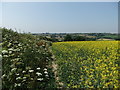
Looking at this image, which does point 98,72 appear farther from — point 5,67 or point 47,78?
point 5,67

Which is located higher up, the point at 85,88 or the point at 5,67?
the point at 5,67

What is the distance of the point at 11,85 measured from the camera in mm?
3758

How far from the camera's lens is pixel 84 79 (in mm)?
3797

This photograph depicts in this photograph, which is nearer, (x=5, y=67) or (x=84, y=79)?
(x=84, y=79)

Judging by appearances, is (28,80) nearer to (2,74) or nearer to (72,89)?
(2,74)

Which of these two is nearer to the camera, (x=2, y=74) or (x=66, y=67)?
(x=2, y=74)

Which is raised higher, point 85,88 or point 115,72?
point 115,72

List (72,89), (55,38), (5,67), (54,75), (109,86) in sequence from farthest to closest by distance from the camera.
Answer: (55,38), (54,75), (5,67), (72,89), (109,86)

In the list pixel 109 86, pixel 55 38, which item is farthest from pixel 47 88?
pixel 55 38

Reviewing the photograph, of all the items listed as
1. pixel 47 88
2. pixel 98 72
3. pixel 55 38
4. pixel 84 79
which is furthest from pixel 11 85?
pixel 55 38

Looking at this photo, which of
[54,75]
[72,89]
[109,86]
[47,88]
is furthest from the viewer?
[54,75]

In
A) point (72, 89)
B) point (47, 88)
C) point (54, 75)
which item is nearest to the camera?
point (72, 89)

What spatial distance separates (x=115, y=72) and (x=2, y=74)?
2.56 m

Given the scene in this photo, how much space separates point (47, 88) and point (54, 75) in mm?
1083
